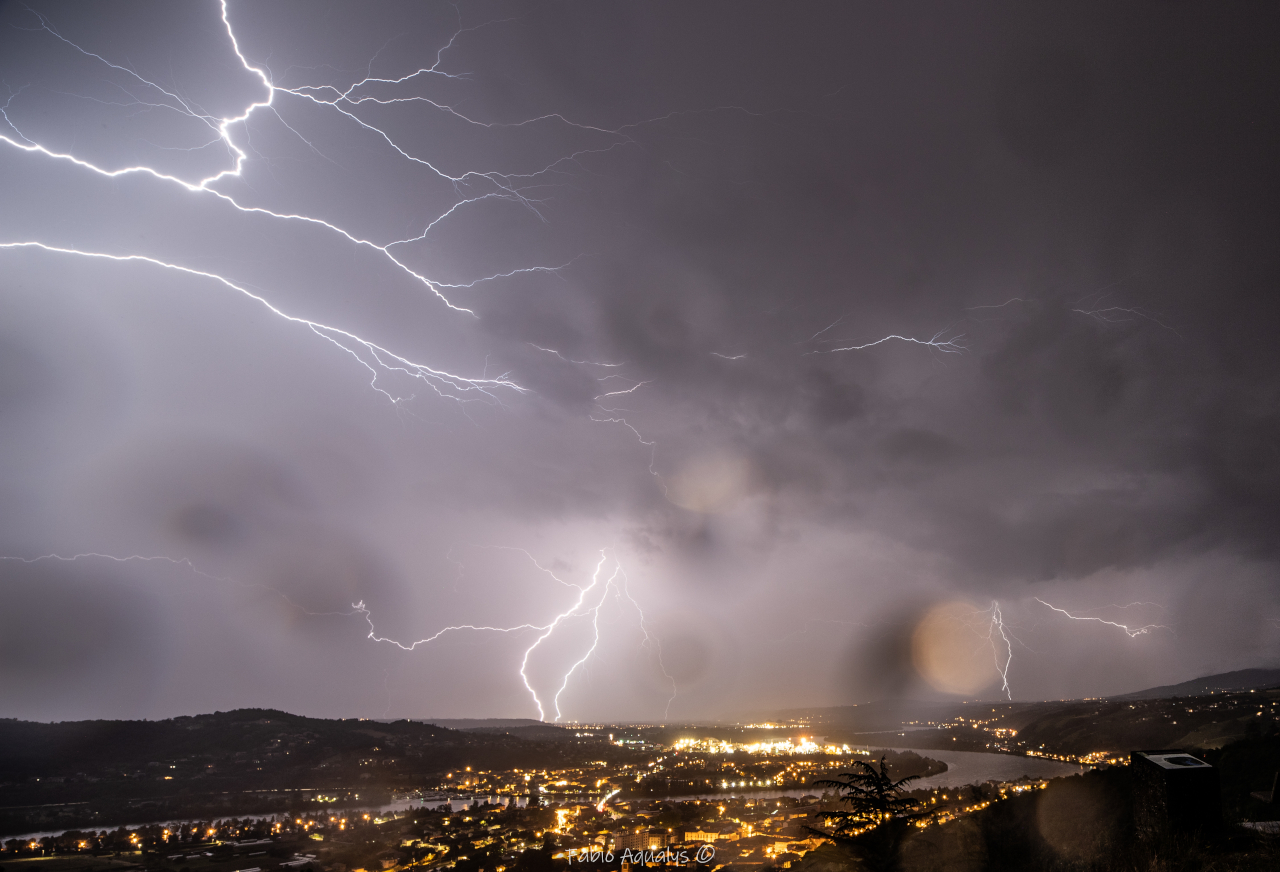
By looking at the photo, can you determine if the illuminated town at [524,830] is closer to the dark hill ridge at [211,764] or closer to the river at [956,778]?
the river at [956,778]

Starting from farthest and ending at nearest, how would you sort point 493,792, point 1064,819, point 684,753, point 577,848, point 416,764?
point 684,753
point 416,764
point 493,792
point 577,848
point 1064,819

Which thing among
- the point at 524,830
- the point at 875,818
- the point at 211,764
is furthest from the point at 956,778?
the point at 211,764

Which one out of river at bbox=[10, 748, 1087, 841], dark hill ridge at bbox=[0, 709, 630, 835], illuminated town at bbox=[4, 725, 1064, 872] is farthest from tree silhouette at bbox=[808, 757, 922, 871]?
dark hill ridge at bbox=[0, 709, 630, 835]

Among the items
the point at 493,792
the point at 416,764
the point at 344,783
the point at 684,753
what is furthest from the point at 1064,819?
the point at 684,753

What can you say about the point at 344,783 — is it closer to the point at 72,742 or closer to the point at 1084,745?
the point at 72,742

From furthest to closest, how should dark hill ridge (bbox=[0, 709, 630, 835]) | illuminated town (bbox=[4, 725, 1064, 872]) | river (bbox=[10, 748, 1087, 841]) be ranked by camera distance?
river (bbox=[10, 748, 1087, 841]) → dark hill ridge (bbox=[0, 709, 630, 835]) → illuminated town (bbox=[4, 725, 1064, 872])

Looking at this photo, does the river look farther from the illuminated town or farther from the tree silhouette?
the tree silhouette

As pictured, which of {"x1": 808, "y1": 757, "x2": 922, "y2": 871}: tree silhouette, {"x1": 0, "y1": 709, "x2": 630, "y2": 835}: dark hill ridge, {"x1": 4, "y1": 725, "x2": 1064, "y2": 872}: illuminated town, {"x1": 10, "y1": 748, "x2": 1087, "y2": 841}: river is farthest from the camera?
{"x1": 10, "y1": 748, "x2": 1087, "y2": 841}: river

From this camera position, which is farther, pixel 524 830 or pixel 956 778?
pixel 956 778

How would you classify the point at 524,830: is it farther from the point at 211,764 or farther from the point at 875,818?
the point at 211,764
